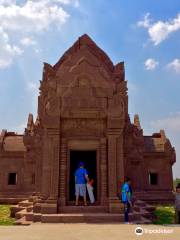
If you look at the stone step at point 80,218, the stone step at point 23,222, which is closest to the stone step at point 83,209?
the stone step at point 80,218

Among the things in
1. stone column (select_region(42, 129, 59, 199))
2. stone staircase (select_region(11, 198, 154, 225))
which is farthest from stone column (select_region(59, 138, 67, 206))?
stone staircase (select_region(11, 198, 154, 225))

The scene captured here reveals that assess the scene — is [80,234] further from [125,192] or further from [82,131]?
[82,131]

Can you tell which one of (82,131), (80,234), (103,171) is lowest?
(80,234)

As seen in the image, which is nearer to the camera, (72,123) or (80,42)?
(72,123)

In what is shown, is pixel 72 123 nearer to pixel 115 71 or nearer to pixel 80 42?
pixel 115 71

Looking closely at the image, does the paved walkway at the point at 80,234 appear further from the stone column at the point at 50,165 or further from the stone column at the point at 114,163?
the stone column at the point at 50,165

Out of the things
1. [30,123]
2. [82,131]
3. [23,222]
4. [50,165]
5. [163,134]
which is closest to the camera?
[23,222]

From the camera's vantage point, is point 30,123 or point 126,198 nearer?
point 126,198

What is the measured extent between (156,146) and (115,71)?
43.8ft

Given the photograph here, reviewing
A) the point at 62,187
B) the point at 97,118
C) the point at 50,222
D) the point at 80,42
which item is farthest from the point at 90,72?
the point at 80,42

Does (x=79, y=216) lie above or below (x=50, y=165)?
below

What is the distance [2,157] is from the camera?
3331cm

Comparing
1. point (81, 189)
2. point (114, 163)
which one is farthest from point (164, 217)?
point (81, 189)

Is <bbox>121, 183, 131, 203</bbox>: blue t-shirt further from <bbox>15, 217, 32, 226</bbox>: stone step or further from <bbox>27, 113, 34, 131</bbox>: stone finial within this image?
<bbox>27, 113, 34, 131</bbox>: stone finial
